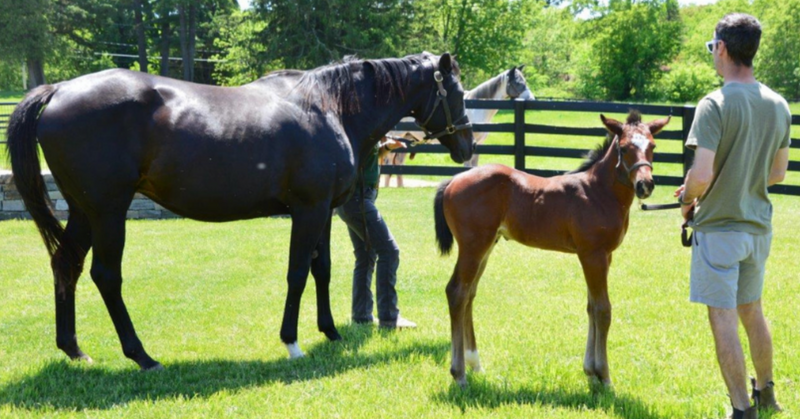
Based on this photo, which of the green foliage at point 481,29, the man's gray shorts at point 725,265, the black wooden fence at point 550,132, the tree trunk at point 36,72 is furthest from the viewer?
the tree trunk at point 36,72

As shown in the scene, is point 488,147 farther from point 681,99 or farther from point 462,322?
point 681,99

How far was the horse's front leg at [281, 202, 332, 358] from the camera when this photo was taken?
538 centimetres

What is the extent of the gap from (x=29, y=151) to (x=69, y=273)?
101cm

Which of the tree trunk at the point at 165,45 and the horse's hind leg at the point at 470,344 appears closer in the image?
the horse's hind leg at the point at 470,344

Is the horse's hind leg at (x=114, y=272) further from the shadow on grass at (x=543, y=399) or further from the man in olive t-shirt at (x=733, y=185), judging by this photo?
the man in olive t-shirt at (x=733, y=185)

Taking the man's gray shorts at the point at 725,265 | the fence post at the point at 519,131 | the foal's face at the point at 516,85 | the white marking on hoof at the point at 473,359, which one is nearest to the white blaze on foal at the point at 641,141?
the man's gray shorts at the point at 725,265

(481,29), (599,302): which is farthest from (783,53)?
(599,302)

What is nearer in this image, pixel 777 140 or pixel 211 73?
pixel 777 140

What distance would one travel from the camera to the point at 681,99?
44531 mm

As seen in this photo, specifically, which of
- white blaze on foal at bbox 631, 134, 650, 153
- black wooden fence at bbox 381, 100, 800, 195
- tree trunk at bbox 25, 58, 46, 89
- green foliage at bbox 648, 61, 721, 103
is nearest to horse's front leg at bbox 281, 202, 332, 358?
white blaze on foal at bbox 631, 134, 650, 153

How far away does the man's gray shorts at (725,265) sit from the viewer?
12.3 feet

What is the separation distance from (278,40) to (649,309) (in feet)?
97.9

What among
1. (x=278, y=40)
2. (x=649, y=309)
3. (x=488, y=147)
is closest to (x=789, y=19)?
(x=278, y=40)

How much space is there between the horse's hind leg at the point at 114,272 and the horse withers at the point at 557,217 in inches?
86.9
